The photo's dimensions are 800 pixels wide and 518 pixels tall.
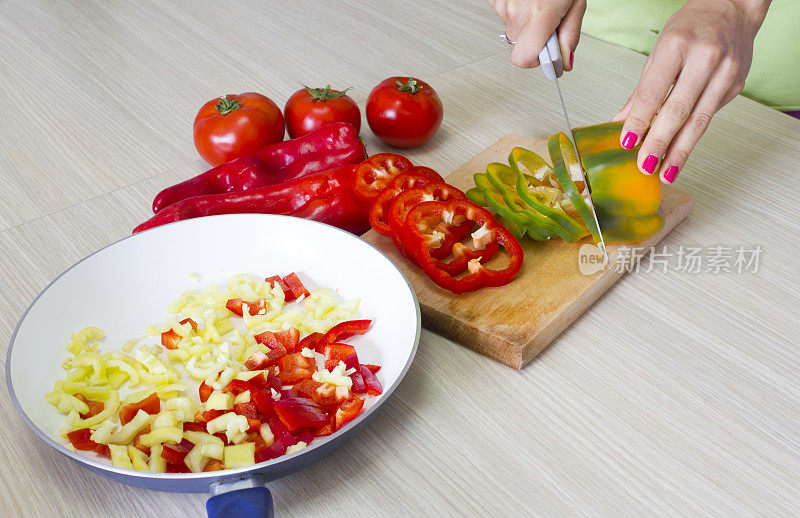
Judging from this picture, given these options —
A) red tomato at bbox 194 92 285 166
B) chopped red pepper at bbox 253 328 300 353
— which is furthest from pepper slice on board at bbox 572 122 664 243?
red tomato at bbox 194 92 285 166

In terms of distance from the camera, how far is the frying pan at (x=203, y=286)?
0.70 metres

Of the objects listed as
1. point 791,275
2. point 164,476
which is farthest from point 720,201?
point 164,476

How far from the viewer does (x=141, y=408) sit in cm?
81

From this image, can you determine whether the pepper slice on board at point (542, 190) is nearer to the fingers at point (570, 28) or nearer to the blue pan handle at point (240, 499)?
the fingers at point (570, 28)

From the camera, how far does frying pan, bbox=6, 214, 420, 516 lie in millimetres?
704

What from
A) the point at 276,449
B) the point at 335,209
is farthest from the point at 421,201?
the point at 276,449

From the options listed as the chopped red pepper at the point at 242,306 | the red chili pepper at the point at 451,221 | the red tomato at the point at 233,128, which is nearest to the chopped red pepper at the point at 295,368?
the chopped red pepper at the point at 242,306

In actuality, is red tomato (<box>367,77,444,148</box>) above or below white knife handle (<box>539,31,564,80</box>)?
below

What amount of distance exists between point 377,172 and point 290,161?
0.68ft

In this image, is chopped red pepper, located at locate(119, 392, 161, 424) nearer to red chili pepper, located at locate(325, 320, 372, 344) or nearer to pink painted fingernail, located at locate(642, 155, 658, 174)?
red chili pepper, located at locate(325, 320, 372, 344)

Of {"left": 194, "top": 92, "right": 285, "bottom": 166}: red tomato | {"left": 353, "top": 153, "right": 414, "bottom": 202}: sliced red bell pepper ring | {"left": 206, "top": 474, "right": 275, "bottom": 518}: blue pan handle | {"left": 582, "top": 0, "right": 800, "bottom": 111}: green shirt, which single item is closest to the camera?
{"left": 206, "top": 474, "right": 275, "bottom": 518}: blue pan handle

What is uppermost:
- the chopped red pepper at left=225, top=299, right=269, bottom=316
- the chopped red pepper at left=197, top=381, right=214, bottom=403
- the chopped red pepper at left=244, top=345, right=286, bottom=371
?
the chopped red pepper at left=197, top=381, right=214, bottom=403

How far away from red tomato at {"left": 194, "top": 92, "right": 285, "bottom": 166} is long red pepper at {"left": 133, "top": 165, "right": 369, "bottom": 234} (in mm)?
156

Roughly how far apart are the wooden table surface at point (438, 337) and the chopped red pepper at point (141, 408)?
7cm
